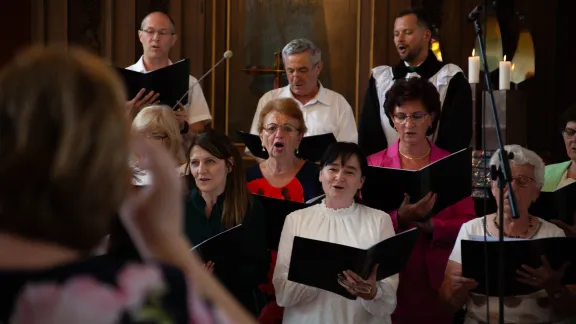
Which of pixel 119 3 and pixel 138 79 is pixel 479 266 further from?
pixel 119 3

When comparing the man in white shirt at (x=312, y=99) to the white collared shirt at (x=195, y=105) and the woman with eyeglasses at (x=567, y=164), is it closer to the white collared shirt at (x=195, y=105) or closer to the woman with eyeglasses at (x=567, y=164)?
the white collared shirt at (x=195, y=105)

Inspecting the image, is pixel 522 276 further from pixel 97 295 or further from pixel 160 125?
pixel 97 295

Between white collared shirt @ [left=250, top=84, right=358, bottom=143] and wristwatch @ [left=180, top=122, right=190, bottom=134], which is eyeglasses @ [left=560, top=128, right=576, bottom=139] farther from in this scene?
wristwatch @ [left=180, top=122, right=190, bottom=134]

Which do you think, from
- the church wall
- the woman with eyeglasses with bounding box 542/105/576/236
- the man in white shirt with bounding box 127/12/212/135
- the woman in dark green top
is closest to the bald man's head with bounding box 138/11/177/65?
the man in white shirt with bounding box 127/12/212/135

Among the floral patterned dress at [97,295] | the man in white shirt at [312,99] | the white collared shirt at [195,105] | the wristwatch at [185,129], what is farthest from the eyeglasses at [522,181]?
the floral patterned dress at [97,295]

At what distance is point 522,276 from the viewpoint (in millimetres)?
3352

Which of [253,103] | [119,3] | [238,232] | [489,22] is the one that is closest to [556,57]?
[489,22]

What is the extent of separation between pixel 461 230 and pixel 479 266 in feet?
0.95

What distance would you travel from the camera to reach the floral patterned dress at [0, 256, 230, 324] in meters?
0.98

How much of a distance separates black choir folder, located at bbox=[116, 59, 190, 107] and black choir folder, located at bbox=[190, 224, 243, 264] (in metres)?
1.06

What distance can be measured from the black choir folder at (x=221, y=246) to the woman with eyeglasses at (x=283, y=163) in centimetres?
66

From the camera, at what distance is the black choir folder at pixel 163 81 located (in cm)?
413

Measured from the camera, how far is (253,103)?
673 centimetres

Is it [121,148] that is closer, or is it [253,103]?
[121,148]
